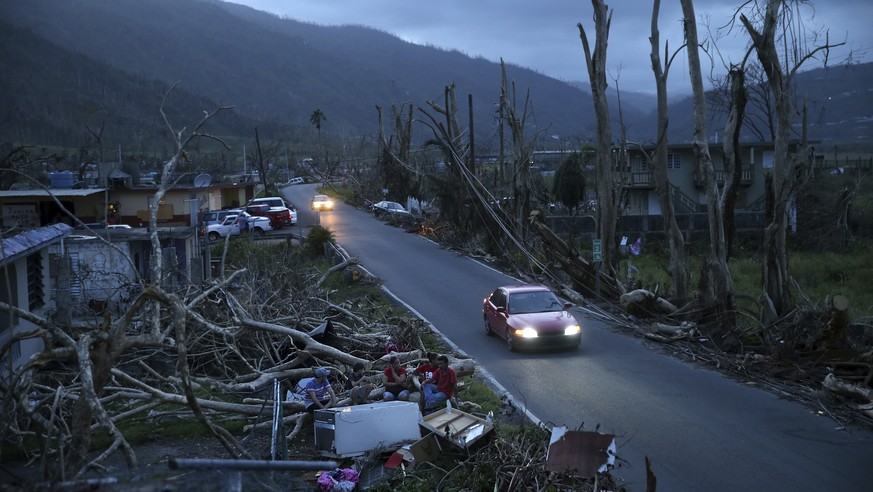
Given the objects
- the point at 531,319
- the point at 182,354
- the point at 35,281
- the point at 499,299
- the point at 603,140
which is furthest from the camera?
the point at 603,140

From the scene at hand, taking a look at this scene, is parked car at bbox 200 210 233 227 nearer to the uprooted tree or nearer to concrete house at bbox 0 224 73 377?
the uprooted tree

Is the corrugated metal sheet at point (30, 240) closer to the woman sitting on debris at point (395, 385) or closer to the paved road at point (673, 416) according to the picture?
the woman sitting on debris at point (395, 385)

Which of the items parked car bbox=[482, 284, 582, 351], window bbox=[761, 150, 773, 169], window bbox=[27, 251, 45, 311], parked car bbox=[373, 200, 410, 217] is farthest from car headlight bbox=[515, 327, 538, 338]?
window bbox=[761, 150, 773, 169]

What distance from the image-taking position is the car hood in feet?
60.6

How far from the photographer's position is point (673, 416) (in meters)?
13.6

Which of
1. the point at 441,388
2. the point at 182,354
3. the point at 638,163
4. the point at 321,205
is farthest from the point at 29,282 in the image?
the point at 321,205

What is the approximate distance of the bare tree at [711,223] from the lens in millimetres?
20219

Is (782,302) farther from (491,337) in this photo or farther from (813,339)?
(491,337)

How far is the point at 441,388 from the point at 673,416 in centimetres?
399

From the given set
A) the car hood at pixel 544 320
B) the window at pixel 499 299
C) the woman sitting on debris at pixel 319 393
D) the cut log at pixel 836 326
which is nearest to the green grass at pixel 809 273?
the window at pixel 499 299

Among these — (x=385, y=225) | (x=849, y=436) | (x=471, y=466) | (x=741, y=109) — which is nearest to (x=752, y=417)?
(x=849, y=436)

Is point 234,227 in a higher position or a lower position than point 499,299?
higher

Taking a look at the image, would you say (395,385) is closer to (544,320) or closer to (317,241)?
(544,320)

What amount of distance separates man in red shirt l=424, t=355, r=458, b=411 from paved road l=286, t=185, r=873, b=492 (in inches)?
67.6
